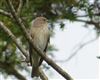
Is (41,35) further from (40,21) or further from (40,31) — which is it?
(40,21)

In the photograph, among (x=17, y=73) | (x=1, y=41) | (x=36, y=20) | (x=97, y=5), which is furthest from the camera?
(x=17, y=73)

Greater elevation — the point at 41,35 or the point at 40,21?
the point at 40,21

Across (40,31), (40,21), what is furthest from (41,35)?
(40,21)

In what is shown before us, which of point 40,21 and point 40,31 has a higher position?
point 40,21

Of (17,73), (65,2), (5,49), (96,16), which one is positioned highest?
(65,2)

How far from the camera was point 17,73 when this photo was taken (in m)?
6.84

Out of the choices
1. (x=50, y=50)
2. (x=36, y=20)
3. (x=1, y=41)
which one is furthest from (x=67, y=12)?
(x=50, y=50)

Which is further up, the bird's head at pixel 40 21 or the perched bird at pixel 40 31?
Answer: the bird's head at pixel 40 21

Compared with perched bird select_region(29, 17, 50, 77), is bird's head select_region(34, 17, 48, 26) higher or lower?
higher

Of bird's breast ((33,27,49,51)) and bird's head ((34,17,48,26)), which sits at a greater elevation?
bird's head ((34,17,48,26))

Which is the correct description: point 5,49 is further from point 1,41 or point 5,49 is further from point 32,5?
point 32,5

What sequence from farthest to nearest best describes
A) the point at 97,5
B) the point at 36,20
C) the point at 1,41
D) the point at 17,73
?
1. the point at 17,73
2. the point at 1,41
3. the point at 97,5
4. the point at 36,20

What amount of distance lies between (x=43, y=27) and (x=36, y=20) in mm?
108

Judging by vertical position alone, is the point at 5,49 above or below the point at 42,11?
below
